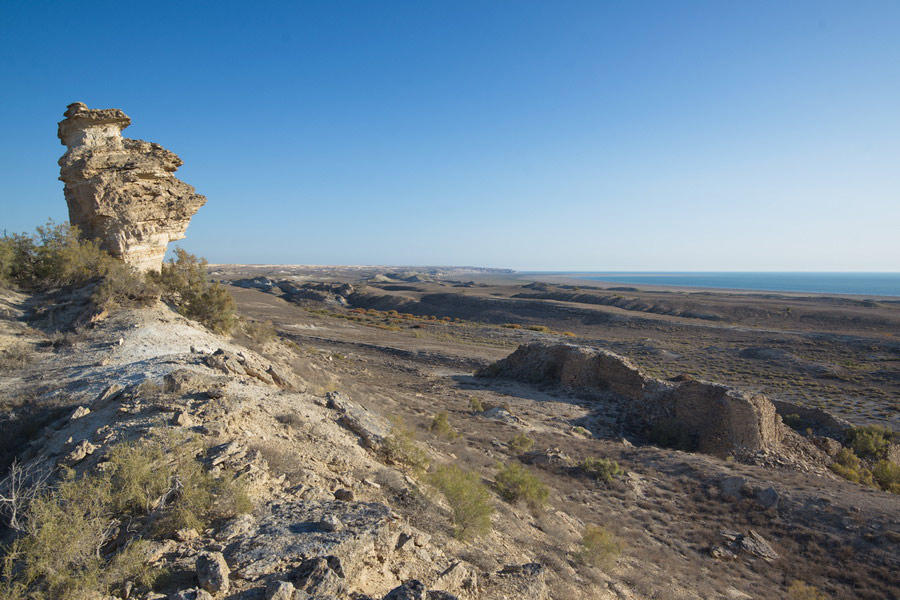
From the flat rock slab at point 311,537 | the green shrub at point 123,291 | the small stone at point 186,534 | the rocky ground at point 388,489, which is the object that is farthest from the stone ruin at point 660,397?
the green shrub at point 123,291

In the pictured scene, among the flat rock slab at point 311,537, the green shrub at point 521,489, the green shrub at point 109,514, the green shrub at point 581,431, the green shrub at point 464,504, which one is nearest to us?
the green shrub at point 109,514

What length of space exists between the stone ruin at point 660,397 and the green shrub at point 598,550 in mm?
8431

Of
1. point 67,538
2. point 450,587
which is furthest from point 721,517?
point 67,538

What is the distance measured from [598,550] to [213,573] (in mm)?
5697

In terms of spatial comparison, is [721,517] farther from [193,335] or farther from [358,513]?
[193,335]

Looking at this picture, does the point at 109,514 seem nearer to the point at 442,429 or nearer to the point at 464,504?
the point at 464,504

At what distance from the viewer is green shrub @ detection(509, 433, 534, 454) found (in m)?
11.9

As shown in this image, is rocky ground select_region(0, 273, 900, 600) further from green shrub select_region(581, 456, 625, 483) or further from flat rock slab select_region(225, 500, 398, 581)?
green shrub select_region(581, 456, 625, 483)

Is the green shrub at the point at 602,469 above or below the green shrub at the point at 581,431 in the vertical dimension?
above

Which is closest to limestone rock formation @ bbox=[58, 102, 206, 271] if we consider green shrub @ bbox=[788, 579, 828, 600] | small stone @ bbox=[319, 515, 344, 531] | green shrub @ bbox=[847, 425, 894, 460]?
small stone @ bbox=[319, 515, 344, 531]

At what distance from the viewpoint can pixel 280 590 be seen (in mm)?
3266

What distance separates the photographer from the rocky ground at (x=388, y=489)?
421 centimetres

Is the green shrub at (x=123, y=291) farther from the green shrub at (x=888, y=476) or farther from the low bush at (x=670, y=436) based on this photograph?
the green shrub at (x=888, y=476)

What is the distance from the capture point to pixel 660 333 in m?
44.4
